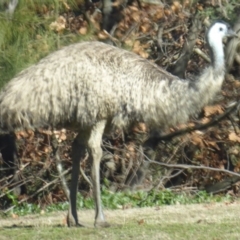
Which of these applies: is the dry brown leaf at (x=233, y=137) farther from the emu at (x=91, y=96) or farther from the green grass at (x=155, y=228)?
the emu at (x=91, y=96)

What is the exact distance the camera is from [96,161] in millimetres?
9703

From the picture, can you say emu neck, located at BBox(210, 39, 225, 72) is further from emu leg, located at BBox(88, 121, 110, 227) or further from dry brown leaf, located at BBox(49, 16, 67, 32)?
dry brown leaf, located at BBox(49, 16, 67, 32)

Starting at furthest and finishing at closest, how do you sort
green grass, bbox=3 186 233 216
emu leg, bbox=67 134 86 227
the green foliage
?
green grass, bbox=3 186 233 216 < the green foliage < emu leg, bbox=67 134 86 227

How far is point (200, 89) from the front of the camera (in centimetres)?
1008

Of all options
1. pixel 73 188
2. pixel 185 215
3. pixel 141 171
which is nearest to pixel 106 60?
pixel 73 188

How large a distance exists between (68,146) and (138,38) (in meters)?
1.83

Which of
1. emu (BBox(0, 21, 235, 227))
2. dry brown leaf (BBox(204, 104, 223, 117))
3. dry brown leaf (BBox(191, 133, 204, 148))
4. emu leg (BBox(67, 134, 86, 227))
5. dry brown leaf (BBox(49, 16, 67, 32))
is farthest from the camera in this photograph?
dry brown leaf (BBox(191, 133, 204, 148))

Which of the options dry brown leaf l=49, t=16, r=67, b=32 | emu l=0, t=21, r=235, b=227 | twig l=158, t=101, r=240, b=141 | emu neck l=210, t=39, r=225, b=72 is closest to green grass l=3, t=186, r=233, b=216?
twig l=158, t=101, r=240, b=141

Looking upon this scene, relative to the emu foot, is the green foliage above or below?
above

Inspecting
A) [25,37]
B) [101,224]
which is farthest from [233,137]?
[101,224]

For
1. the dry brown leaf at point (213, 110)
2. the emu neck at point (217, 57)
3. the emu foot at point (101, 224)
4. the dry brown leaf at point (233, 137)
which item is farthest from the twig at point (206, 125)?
the emu foot at point (101, 224)

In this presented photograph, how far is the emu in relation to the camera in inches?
373

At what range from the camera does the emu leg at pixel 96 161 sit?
9578mm

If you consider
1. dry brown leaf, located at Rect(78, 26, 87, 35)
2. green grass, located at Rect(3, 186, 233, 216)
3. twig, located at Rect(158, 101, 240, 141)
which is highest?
dry brown leaf, located at Rect(78, 26, 87, 35)
